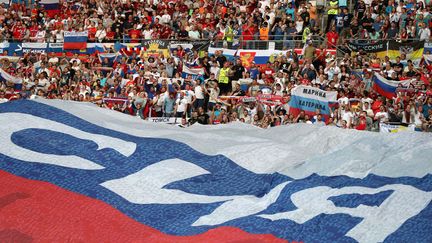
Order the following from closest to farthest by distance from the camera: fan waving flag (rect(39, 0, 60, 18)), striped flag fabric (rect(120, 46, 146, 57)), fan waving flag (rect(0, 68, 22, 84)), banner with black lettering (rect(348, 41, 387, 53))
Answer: banner with black lettering (rect(348, 41, 387, 53))
fan waving flag (rect(0, 68, 22, 84))
striped flag fabric (rect(120, 46, 146, 57))
fan waving flag (rect(39, 0, 60, 18))

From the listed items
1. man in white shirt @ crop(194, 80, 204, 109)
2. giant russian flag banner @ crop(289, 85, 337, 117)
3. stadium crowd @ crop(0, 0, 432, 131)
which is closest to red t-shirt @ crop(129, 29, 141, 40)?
stadium crowd @ crop(0, 0, 432, 131)

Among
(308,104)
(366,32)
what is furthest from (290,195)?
(366,32)

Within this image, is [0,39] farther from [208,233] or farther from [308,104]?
[208,233]

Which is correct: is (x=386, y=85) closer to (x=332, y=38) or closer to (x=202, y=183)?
(x=332, y=38)

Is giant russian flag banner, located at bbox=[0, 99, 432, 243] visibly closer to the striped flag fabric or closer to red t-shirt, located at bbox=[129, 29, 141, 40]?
the striped flag fabric

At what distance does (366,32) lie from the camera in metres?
19.6

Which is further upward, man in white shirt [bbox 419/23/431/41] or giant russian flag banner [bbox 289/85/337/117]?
man in white shirt [bbox 419/23/431/41]

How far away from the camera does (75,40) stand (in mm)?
24047

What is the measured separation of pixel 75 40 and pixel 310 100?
10041mm

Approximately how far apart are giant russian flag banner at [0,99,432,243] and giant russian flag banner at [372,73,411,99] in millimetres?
5823

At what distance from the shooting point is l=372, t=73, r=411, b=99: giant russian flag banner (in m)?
16.7

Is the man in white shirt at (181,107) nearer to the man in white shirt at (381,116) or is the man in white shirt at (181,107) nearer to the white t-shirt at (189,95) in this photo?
the white t-shirt at (189,95)

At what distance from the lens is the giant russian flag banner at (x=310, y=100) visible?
1623 cm

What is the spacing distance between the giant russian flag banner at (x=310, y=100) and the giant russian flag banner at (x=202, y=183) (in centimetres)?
490
